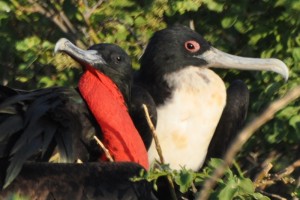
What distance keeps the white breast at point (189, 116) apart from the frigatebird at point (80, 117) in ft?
0.62

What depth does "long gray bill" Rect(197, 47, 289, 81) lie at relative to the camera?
216 inches

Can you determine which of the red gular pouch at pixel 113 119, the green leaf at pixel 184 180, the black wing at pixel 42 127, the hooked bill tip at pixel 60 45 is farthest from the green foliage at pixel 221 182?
the hooked bill tip at pixel 60 45

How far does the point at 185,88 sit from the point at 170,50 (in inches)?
10.2

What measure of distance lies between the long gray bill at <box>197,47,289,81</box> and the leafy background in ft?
0.44

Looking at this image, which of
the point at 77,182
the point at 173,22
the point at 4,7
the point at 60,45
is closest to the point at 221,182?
the point at 77,182

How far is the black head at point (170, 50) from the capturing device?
5.86 metres

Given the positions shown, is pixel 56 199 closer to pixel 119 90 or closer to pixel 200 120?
pixel 119 90

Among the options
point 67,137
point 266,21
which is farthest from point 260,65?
point 67,137

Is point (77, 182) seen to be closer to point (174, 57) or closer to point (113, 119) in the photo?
point (113, 119)

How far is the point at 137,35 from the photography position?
6.14 m

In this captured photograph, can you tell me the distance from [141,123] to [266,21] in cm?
101

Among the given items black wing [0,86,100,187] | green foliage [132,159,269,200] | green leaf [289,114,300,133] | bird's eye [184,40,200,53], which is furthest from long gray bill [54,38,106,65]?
green foliage [132,159,269,200]

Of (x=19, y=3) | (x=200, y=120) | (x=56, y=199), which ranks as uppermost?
(x=19, y=3)

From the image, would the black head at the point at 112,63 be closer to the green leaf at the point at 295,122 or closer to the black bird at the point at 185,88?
the black bird at the point at 185,88
